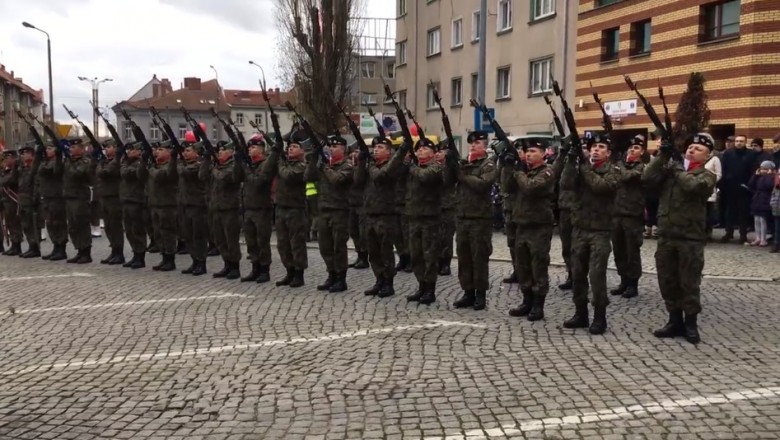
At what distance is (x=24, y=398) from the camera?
527 centimetres

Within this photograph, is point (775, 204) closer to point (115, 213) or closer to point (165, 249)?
point (165, 249)

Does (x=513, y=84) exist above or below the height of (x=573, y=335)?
above

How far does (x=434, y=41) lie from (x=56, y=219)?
24034 millimetres

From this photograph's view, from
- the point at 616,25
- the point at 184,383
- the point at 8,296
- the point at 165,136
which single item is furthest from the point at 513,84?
the point at 184,383

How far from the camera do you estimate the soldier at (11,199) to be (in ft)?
43.2

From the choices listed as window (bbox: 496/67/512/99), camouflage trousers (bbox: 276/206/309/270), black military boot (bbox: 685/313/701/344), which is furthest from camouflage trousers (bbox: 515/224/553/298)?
window (bbox: 496/67/512/99)

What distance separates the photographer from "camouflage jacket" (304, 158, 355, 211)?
30.6 ft

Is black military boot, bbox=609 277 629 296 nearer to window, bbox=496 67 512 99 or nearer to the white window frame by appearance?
window, bbox=496 67 512 99

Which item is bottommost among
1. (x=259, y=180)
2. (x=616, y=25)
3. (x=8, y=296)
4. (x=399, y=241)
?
(x=8, y=296)

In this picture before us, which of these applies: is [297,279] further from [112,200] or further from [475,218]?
[112,200]

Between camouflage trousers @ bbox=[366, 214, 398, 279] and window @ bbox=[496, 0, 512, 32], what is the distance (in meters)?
20.0

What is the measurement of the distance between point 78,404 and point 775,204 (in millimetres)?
10820

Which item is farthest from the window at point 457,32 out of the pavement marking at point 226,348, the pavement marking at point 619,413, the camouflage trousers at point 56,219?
the pavement marking at point 619,413

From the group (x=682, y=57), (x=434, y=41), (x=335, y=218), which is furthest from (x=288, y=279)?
(x=434, y=41)
